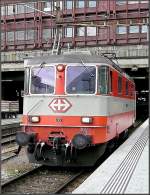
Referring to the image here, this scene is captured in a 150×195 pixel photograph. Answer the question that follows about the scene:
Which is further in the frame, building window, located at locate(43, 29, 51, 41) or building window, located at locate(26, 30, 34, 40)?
building window, located at locate(26, 30, 34, 40)

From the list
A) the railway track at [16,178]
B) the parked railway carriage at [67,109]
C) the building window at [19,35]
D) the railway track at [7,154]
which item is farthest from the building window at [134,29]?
the railway track at [16,178]

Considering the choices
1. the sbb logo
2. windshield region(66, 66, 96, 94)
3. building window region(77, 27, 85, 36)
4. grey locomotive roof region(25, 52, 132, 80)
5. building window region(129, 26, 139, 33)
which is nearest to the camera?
the sbb logo

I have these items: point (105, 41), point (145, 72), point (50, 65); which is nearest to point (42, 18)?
point (105, 41)

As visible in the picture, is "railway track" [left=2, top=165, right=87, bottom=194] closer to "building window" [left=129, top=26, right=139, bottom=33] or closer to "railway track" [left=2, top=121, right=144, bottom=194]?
"railway track" [left=2, top=121, right=144, bottom=194]

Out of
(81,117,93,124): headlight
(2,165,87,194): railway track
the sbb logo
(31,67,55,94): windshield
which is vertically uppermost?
(31,67,55,94): windshield

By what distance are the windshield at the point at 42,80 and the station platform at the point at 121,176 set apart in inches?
93.1

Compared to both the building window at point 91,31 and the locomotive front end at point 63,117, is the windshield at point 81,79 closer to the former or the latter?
the locomotive front end at point 63,117

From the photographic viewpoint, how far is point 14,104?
3269 centimetres

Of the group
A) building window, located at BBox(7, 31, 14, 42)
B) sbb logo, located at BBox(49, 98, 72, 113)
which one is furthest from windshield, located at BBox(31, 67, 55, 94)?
building window, located at BBox(7, 31, 14, 42)

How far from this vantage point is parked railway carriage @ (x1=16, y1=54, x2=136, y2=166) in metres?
11.6

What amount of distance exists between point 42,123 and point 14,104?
21137 millimetres

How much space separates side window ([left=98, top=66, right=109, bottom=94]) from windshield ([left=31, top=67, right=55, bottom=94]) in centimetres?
117

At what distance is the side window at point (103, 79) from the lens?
11972 millimetres

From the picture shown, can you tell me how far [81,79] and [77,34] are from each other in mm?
29634
